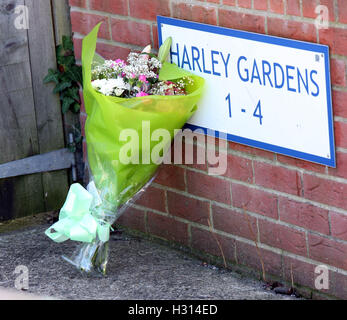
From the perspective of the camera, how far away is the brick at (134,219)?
4289 mm

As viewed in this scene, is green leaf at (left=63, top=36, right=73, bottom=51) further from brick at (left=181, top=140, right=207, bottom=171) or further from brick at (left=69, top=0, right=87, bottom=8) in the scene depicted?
brick at (left=181, top=140, right=207, bottom=171)

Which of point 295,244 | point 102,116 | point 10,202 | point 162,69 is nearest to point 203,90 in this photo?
point 162,69

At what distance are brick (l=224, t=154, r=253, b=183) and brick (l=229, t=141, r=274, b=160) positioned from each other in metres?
0.04

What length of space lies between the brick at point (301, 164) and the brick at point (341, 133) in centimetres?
15

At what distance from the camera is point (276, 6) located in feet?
10.9

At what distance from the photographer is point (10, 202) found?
4512 millimetres

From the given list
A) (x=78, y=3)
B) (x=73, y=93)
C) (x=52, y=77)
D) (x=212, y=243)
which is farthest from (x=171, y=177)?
(x=78, y=3)

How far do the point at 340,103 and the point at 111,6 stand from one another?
1.39m

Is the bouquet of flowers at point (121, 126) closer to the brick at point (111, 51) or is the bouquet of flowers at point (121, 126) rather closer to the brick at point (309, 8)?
the brick at point (111, 51)

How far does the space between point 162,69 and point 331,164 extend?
0.88 m

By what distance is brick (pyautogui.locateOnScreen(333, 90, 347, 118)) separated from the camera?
320 cm

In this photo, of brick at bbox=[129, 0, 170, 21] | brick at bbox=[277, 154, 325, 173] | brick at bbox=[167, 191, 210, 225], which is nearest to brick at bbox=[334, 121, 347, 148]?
brick at bbox=[277, 154, 325, 173]

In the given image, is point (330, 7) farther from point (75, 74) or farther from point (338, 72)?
point (75, 74)

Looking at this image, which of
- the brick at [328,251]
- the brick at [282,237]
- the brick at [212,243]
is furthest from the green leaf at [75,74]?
the brick at [328,251]
